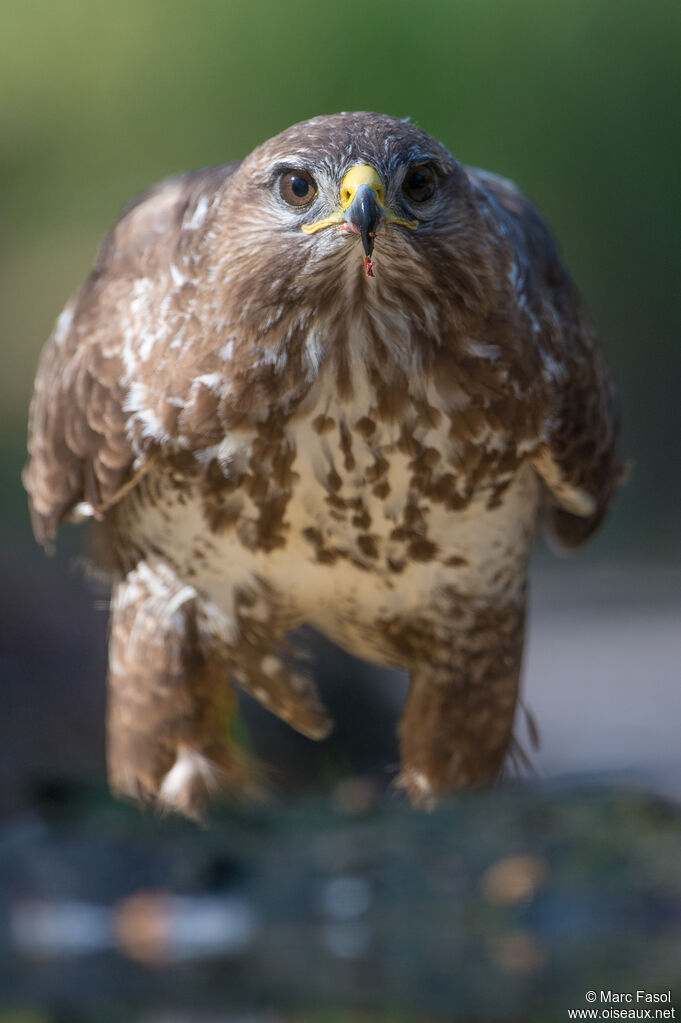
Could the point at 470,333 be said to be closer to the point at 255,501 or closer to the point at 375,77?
the point at 255,501

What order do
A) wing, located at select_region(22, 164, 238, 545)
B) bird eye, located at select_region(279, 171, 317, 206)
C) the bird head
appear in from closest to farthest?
the bird head → bird eye, located at select_region(279, 171, 317, 206) → wing, located at select_region(22, 164, 238, 545)

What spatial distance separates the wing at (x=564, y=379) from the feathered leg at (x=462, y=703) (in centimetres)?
35

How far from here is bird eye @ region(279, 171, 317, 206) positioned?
303 cm

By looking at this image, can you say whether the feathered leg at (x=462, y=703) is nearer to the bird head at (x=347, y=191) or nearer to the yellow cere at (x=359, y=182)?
the bird head at (x=347, y=191)

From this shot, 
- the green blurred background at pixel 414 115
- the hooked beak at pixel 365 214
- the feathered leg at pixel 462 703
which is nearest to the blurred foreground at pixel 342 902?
the hooked beak at pixel 365 214

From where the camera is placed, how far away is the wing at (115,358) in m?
3.52

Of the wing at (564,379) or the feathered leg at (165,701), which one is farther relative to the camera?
the feathered leg at (165,701)

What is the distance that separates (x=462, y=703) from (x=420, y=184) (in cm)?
145

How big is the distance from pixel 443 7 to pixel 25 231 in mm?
A: 2876

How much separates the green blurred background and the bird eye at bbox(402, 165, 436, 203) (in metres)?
5.16

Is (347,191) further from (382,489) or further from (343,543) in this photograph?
(343,543)

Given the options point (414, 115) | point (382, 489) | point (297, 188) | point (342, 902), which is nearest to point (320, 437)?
point (382, 489)

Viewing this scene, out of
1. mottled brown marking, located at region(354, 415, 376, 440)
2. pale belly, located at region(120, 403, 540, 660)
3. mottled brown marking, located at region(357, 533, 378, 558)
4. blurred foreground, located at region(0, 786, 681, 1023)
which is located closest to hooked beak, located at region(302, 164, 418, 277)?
mottled brown marking, located at region(354, 415, 376, 440)

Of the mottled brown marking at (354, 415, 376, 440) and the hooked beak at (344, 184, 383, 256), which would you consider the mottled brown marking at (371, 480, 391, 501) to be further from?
the hooked beak at (344, 184, 383, 256)
